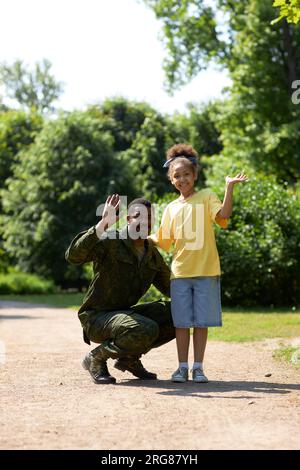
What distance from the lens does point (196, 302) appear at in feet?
21.7

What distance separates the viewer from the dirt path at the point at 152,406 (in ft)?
14.0

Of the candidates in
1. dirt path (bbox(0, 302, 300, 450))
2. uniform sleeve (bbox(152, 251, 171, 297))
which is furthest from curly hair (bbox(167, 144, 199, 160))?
dirt path (bbox(0, 302, 300, 450))

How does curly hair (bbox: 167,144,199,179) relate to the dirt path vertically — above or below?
above

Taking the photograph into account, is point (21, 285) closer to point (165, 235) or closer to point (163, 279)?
point (163, 279)

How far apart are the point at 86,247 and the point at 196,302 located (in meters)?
1.01

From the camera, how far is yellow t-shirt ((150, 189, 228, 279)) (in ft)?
21.6

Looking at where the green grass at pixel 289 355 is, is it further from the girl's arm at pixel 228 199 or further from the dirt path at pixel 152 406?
the girl's arm at pixel 228 199

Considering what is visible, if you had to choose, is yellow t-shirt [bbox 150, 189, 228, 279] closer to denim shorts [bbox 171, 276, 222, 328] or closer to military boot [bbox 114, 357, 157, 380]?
denim shorts [bbox 171, 276, 222, 328]

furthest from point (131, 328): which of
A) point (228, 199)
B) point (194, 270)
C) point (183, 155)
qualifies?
point (183, 155)

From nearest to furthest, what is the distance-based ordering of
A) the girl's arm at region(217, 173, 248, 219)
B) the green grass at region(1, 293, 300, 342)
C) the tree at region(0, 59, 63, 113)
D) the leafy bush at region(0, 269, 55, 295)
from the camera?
the girl's arm at region(217, 173, 248, 219) → the green grass at region(1, 293, 300, 342) → the leafy bush at region(0, 269, 55, 295) → the tree at region(0, 59, 63, 113)

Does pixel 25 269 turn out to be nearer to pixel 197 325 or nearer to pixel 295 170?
pixel 295 170

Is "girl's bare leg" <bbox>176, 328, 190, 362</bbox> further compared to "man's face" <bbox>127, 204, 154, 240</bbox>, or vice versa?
"man's face" <bbox>127, 204, 154, 240</bbox>
